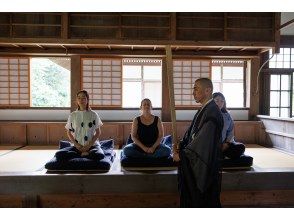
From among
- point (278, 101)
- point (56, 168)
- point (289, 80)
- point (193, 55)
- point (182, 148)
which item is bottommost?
point (56, 168)

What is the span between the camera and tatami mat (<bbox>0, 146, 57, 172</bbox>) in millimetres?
3556

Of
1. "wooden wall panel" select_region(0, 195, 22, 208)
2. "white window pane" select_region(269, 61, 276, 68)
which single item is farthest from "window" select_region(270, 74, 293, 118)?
"wooden wall panel" select_region(0, 195, 22, 208)

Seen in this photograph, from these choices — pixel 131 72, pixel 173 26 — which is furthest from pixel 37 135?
pixel 173 26

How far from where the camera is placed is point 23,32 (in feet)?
16.9

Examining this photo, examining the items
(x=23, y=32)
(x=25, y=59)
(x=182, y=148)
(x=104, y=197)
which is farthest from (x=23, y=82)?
(x=182, y=148)

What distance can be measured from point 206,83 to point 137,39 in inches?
123

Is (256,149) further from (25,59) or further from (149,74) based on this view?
(25,59)

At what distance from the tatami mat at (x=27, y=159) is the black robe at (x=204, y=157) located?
1996 mm

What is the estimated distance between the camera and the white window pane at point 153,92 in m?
7.71

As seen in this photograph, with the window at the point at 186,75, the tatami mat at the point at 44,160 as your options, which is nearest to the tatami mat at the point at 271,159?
the tatami mat at the point at 44,160

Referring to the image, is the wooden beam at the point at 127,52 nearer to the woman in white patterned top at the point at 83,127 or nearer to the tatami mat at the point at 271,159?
the tatami mat at the point at 271,159

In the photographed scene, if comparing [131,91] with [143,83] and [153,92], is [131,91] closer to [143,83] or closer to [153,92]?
[153,92]

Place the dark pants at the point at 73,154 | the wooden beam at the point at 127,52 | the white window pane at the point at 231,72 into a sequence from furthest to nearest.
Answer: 1. the white window pane at the point at 231,72
2. the wooden beam at the point at 127,52
3. the dark pants at the point at 73,154

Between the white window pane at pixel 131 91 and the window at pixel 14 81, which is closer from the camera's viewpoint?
the window at pixel 14 81
